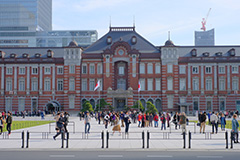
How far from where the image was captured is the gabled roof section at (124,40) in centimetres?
7106

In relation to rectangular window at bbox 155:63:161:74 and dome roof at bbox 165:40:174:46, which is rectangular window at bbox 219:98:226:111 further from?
dome roof at bbox 165:40:174:46

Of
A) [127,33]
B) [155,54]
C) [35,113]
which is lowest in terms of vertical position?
[35,113]

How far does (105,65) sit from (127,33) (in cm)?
955

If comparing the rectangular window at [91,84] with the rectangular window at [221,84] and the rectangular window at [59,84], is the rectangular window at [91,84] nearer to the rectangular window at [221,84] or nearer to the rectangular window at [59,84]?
the rectangular window at [59,84]

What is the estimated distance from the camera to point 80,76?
231 ft

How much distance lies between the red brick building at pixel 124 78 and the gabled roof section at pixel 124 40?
0.69 feet

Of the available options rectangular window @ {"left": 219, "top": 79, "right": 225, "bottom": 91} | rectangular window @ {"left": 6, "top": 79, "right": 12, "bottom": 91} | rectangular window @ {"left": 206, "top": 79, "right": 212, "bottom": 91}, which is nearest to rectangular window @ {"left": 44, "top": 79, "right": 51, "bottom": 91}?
rectangular window @ {"left": 6, "top": 79, "right": 12, "bottom": 91}

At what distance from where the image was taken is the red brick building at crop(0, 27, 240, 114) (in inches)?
2721

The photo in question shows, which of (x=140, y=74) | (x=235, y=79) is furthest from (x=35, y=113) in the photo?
(x=235, y=79)

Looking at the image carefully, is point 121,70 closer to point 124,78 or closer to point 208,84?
point 124,78

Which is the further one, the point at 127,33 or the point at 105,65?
the point at 127,33

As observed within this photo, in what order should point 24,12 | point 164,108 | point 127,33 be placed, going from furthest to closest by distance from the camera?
point 24,12
point 127,33
point 164,108

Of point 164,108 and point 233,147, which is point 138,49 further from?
point 233,147

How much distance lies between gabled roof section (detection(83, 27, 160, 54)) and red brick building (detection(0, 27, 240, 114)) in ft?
0.69
